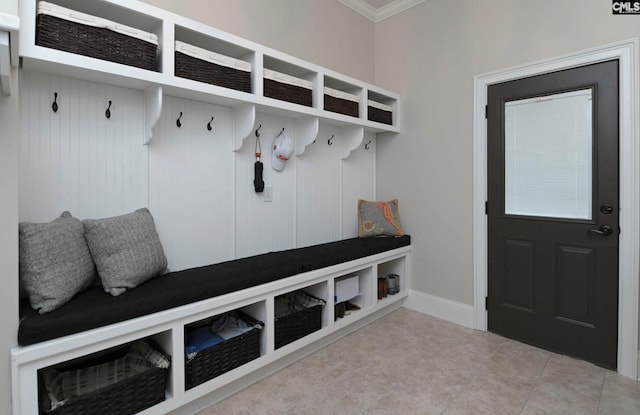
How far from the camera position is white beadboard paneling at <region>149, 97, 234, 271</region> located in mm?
2006

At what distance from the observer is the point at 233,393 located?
1.93 meters

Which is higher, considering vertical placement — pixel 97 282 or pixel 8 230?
pixel 8 230

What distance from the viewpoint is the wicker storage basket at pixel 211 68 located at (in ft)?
5.90

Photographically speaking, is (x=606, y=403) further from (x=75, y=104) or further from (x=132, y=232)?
(x=75, y=104)

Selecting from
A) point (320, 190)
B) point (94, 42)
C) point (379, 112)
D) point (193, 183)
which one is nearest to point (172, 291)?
point (193, 183)

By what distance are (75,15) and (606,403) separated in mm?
3362

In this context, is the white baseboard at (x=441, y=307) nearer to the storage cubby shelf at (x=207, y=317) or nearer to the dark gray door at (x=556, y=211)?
the dark gray door at (x=556, y=211)

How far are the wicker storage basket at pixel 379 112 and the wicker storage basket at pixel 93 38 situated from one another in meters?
1.88

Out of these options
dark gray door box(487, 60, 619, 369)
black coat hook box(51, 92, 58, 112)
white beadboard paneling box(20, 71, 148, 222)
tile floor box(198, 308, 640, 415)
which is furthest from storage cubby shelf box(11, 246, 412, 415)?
black coat hook box(51, 92, 58, 112)

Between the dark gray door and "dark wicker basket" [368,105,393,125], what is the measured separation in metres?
0.90

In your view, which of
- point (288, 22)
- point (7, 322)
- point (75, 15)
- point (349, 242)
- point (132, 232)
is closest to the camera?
point (7, 322)

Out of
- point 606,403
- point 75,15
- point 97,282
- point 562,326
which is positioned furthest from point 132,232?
point 562,326

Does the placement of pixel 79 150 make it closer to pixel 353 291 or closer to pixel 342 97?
pixel 342 97

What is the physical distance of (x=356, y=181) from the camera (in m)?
3.33
